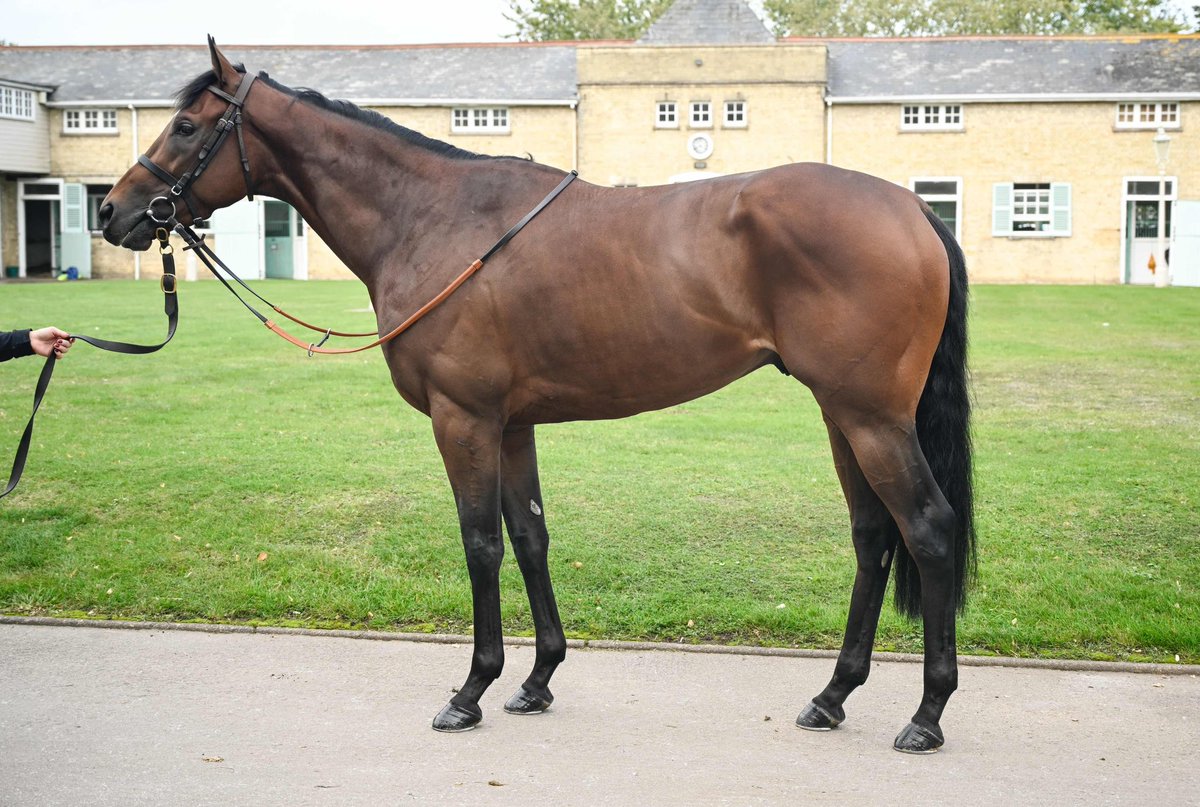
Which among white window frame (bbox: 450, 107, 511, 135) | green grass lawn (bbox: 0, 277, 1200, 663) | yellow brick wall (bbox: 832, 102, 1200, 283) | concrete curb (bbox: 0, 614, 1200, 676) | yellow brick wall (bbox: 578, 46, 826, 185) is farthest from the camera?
white window frame (bbox: 450, 107, 511, 135)

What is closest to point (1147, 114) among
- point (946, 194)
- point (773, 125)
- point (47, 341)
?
point (946, 194)

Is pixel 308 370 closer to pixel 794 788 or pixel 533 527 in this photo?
pixel 533 527

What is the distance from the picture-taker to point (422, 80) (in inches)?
1577

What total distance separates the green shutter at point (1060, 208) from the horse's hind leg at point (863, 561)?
115 feet

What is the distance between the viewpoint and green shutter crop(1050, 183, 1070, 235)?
36.7m

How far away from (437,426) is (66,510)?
13.8 ft

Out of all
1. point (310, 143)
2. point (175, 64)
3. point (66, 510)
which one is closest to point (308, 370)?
point (66, 510)

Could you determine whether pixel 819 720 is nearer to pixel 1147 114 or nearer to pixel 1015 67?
pixel 1147 114

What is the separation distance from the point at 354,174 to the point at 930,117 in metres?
35.5

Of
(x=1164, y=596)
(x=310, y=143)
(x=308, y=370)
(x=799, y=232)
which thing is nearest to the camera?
(x=799, y=232)

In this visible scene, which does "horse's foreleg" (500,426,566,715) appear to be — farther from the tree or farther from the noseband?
the tree

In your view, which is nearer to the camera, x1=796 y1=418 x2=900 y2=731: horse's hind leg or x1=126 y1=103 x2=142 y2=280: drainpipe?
x1=796 y1=418 x2=900 y2=731: horse's hind leg

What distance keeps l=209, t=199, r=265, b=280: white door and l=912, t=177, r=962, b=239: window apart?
21.7m

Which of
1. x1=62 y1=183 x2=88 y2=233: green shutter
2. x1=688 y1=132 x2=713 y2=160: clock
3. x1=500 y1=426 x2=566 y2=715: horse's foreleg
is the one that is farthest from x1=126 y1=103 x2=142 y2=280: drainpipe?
x1=500 y1=426 x2=566 y2=715: horse's foreleg
